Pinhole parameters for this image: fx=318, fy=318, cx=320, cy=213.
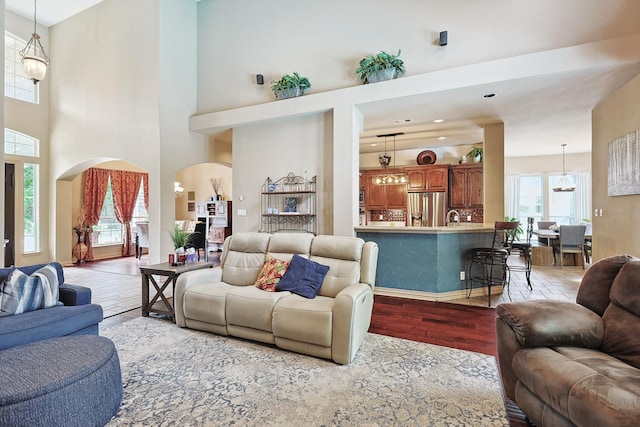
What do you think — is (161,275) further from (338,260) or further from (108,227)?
(108,227)

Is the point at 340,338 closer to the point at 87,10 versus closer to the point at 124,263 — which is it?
the point at 124,263

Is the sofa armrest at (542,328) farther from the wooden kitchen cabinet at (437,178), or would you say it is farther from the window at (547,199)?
the window at (547,199)

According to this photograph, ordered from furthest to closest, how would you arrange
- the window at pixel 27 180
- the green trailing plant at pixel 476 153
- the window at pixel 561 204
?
the window at pixel 561 204
the green trailing plant at pixel 476 153
the window at pixel 27 180

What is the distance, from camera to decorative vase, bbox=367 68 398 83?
179 inches

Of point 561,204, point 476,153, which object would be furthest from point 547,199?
point 476,153

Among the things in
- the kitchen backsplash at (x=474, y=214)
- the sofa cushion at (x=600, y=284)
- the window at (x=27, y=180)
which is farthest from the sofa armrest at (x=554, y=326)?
the window at (x=27, y=180)

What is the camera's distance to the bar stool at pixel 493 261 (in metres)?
4.34

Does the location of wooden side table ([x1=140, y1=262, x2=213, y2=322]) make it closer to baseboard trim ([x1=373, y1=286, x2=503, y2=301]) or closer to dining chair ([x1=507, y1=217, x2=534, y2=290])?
baseboard trim ([x1=373, y1=286, x2=503, y2=301])

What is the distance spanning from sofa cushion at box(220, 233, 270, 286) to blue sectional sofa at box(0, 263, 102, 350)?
129 centimetres

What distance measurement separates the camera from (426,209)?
814cm

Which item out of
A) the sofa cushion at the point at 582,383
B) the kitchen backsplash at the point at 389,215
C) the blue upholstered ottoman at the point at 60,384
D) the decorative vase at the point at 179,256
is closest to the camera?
the sofa cushion at the point at 582,383

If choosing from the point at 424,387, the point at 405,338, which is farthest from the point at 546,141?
the point at 424,387

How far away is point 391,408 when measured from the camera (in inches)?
80.7

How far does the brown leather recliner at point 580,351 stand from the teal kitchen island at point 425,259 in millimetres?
2307
